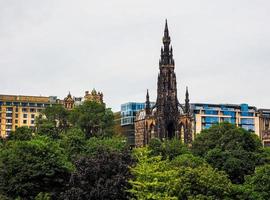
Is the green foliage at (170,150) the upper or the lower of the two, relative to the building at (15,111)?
lower

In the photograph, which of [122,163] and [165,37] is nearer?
[122,163]

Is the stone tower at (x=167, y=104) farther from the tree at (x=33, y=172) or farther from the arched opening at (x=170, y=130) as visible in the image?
the tree at (x=33, y=172)

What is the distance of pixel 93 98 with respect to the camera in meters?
183

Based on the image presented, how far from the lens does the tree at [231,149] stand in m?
86.5

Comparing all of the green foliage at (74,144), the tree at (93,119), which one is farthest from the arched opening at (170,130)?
the green foliage at (74,144)

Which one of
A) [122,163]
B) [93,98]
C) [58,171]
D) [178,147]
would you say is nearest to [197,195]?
[122,163]

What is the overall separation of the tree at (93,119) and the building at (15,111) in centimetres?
4930

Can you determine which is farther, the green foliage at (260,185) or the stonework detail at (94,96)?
the stonework detail at (94,96)

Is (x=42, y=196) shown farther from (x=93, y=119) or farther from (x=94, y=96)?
(x=94, y=96)

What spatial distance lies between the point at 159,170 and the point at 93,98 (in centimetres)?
12292

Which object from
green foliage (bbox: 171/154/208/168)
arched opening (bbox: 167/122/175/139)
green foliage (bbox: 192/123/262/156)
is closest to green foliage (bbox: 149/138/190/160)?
green foliage (bbox: 192/123/262/156)

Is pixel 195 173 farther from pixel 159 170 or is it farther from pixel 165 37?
pixel 165 37

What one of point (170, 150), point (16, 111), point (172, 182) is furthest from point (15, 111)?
point (172, 182)

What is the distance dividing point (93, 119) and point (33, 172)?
77.3m
